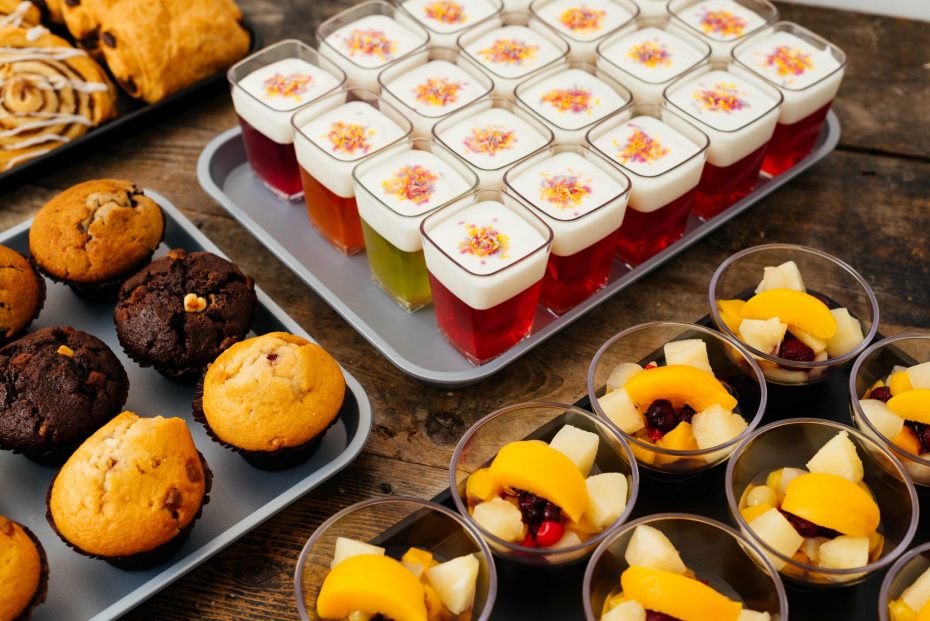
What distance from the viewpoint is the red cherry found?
1.79 meters

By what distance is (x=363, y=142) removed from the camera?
2.50 metres

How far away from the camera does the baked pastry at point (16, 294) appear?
7.49ft

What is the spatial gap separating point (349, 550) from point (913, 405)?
1246mm

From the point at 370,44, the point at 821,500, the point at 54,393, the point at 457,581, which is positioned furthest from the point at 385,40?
the point at 821,500

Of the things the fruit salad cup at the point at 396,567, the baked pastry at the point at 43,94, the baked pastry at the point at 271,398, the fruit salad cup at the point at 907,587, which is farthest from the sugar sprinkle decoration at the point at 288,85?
the fruit salad cup at the point at 907,587

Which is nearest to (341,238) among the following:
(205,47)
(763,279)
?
(205,47)

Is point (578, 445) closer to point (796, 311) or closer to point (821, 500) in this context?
point (821, 500)

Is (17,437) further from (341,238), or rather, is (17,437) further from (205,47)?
(205,47)

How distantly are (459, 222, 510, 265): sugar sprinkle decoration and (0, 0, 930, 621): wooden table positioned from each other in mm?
406

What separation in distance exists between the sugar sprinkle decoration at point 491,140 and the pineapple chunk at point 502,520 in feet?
3.41

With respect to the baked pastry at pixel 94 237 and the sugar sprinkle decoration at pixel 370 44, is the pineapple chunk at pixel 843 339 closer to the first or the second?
the sugar sprinkle decoration at pixel 370 44

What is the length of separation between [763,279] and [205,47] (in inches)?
78.2

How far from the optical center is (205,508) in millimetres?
2094

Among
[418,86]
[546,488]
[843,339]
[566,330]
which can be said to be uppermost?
[418,86]
